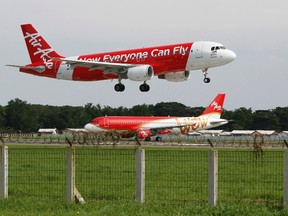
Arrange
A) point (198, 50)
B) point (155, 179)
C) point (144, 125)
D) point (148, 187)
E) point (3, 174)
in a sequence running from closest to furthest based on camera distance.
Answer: point (3, 174) < point (148, 187) < point (155, 179) < point (198, 50) < point (144, 125)

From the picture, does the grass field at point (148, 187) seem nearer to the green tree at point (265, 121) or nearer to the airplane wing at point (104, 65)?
the airplane wing at point (104, 65)

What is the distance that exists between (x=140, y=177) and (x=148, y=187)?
3.57 m

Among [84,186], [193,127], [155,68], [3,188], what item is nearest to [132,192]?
[84,186]

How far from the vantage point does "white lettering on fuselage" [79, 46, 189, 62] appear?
54844 mm

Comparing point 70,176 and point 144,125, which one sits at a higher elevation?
point 144,125

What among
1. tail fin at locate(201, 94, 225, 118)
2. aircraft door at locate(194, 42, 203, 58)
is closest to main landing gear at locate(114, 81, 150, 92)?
aircraft door at locate(194, 42, 203, 58)

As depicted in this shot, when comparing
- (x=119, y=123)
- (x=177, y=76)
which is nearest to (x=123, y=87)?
(x=177, y=76)

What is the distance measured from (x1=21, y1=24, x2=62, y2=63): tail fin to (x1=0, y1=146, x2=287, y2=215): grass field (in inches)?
1443

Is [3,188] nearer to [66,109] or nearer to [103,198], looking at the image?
[103,198]

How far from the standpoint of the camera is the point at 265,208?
1741 centimetres

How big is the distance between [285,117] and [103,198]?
425 feet

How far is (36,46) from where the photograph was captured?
66.8 metres

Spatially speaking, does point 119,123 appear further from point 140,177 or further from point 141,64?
point 140,177

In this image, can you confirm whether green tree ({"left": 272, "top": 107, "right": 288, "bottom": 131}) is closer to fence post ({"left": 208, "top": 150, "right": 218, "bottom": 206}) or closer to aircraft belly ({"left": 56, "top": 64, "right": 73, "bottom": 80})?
aircraft belly ({"left": 56, "top": 64, "right": 73, "bottom": 80})
